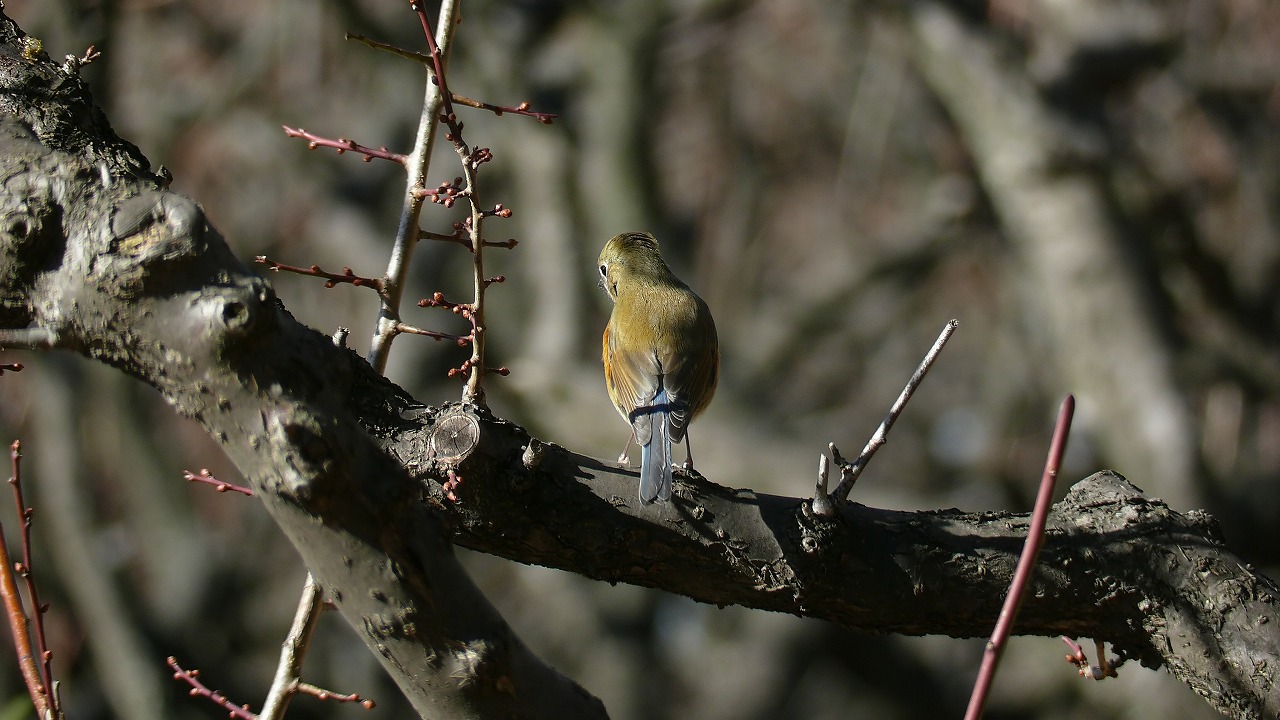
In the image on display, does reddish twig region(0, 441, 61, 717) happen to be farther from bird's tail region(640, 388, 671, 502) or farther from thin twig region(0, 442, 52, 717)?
bird's tail region(640, 388, 671, 502)

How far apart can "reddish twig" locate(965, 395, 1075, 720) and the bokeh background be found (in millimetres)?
4758

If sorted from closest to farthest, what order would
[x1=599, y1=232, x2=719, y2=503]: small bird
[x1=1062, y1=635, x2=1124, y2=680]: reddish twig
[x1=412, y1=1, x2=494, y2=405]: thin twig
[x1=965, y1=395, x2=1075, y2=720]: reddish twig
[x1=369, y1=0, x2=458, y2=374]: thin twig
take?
1. [x1=965, y1=395, x2=1075, y2=720]: reddish twig
2. [x1=412, y1=1, x2=494, y2=405]: thin twig
3. [x1=369, y1=0, x2=458, y2=374]: thin twig
4. [x1=1062, y1=635, x2=1124, y2=680]: reddish twig
5. [x1=599, y1=232, x2=719, y2=503]: small bird

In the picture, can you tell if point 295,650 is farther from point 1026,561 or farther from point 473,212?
point 1026,561

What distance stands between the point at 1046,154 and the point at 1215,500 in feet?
6.91

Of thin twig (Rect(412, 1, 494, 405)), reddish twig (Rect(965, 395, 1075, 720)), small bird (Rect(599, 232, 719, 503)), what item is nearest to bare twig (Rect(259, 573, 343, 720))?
thin twig (Rect(412, 1, 494, 405))

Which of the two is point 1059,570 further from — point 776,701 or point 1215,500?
point 776,701

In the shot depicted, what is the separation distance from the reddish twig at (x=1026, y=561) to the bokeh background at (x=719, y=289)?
4.76m

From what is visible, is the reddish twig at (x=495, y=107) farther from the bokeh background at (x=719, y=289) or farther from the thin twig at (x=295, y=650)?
the bokeh background at (x=719, y=289)

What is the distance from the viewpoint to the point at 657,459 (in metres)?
2.24

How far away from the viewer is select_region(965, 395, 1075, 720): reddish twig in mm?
1227

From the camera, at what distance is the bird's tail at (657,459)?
195 cm

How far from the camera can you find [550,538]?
1863 millimetres

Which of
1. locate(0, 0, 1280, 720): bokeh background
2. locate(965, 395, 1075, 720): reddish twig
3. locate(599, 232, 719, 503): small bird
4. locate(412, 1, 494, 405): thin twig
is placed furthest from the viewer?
locate(0, 0, 1280, 720): bokeh background

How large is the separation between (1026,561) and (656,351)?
2.27 metres
